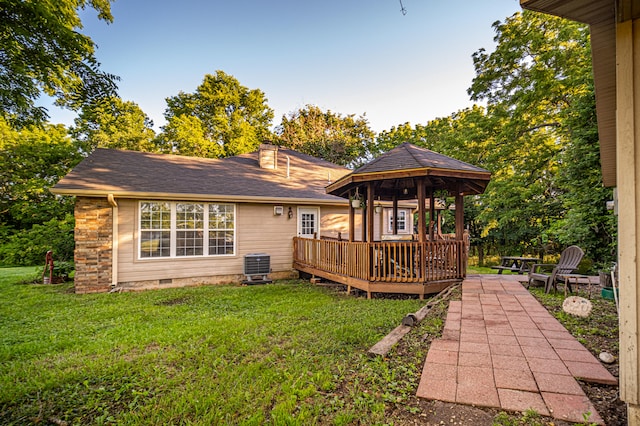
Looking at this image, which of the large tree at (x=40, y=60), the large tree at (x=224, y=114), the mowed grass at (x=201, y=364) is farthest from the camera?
the large tree at (x=224, y=114)

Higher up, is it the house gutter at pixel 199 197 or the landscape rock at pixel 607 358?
the house gutter at pixel 199 197

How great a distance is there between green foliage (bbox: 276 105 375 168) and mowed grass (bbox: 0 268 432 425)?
18.8 m

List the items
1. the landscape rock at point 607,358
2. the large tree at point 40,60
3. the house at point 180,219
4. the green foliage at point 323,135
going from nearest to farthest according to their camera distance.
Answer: the landscape rock at point 607,358 → the large tree at point 40,60 → the house at point 180,219 → the green foliage at point 323,135

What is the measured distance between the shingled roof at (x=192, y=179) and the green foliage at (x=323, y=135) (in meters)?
10.7

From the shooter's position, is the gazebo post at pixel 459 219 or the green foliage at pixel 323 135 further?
the green foliage at pixel 323 135

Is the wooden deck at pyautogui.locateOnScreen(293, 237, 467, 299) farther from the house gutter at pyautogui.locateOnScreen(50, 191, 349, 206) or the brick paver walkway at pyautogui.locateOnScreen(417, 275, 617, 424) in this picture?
the house gutter at pyautogui.locateOnScreen(50, 191, 349, 206)

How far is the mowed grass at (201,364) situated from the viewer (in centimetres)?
255

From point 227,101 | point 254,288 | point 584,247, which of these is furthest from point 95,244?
point 227,101

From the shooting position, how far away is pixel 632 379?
6.03ft

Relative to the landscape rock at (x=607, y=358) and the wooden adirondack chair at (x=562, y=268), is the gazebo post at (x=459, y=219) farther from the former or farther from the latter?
the landscape rock at (x=607, y=358)

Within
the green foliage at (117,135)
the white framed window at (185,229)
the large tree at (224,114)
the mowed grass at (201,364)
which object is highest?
the large tree at (224,114)

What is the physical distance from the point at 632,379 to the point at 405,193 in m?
7.63

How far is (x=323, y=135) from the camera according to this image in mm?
24016

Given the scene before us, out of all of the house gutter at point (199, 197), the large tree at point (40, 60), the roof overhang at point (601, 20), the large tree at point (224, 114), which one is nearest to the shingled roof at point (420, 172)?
the house gutter at point (199, 197)
